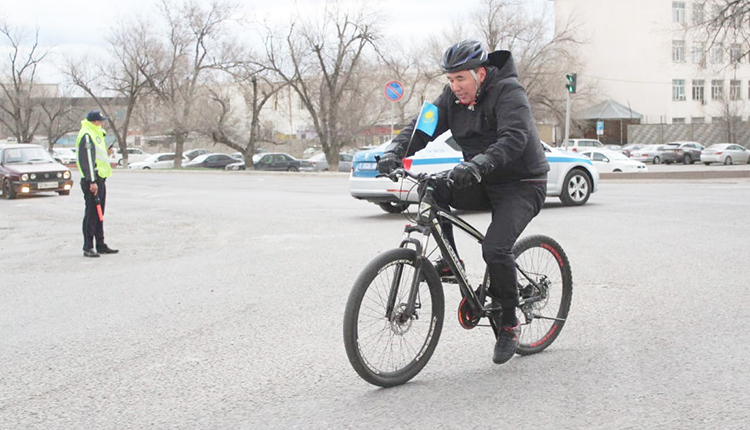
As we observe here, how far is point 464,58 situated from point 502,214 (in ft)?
2.85

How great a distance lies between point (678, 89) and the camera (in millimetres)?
71812

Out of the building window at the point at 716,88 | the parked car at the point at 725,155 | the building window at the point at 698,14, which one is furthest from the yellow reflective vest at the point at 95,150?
the building window at the point at 716,88

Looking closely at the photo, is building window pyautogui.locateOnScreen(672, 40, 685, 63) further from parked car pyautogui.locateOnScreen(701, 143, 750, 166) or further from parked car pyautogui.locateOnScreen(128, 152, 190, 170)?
parked car pyautogui.locateOnScreen(128, 152, 190, 170)

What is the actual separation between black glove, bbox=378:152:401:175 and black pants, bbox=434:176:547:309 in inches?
10.4

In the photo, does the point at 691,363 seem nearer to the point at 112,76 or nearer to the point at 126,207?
the point at 126,207

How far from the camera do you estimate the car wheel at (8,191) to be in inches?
861

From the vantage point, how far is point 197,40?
168 ft

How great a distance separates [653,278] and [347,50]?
38129mm

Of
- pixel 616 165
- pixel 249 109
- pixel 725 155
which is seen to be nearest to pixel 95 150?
pixel 616 165

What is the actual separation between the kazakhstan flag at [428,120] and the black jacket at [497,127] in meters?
0.05

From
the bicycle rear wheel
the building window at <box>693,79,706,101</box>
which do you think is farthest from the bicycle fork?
the building window at <box>693,79,706,101</box>

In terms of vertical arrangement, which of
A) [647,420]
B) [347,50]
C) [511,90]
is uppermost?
[347,50]

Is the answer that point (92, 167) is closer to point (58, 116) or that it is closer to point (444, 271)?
point (444, 271)

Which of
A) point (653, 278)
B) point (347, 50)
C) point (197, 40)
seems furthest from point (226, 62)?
point (653, 278)
